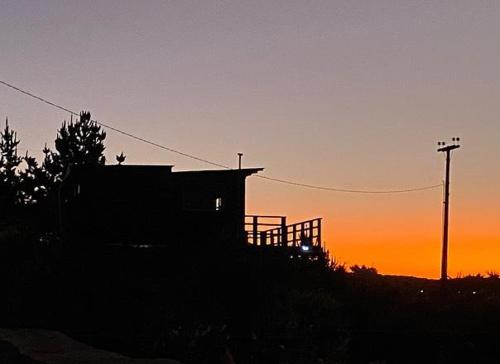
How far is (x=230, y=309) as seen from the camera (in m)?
24.0

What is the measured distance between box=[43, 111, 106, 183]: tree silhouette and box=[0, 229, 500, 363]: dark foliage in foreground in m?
32.9

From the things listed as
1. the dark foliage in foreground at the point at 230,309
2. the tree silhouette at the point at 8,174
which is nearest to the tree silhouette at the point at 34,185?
the tree silhouette at the point at 8,174

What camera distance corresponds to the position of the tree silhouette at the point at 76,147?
2446 inches

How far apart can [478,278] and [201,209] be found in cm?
2710

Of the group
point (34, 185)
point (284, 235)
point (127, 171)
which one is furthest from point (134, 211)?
point (34, 185)

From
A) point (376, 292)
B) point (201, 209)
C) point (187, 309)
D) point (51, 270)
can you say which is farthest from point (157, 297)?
point (201, 209)

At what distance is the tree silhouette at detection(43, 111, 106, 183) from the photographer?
62.1 m

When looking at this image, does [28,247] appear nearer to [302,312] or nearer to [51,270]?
[51,270]

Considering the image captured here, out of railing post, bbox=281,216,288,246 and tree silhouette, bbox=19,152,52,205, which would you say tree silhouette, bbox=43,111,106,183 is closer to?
tree silhouette, bbox=19,152,52,205

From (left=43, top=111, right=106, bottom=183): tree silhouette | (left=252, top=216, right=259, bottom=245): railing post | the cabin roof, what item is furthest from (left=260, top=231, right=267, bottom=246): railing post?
(left=43, top=111, right=106, bottom=183): tree silhouette

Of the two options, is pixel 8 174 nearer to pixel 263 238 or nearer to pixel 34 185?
pixel 34 185

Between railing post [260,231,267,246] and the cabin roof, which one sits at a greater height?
the cabin roof

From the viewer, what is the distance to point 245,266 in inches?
1105

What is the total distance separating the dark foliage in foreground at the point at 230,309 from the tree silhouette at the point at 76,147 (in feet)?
108
